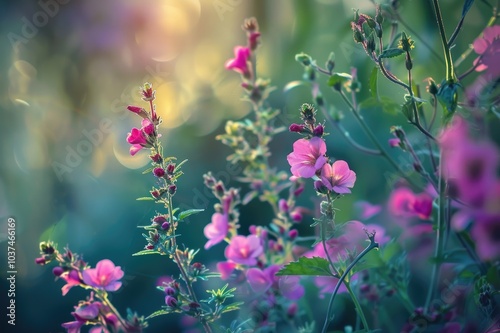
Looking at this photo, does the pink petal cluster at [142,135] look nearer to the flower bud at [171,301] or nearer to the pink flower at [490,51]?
the flower bud at [171,301]

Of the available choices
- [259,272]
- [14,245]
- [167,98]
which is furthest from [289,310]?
[167,98]

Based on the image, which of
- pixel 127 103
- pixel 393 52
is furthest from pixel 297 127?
pixel 127 103

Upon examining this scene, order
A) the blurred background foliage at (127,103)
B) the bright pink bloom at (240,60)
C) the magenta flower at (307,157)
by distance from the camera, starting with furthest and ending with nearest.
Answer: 1. the blurred background foliage at (127,103)
2. the bright pink bloom at (240,60)
3. the magenta flower at (307,157)

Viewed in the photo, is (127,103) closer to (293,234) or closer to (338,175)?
(293,234)

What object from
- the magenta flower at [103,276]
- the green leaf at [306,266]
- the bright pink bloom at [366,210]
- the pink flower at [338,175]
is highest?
the pink flower at [338,175]

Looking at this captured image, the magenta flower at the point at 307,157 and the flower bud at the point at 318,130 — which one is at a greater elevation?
the flower bud at the point at 318,130

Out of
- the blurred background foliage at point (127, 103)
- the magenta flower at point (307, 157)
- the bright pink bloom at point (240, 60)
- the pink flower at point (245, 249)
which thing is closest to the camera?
the magenta flower at point (307, 157)

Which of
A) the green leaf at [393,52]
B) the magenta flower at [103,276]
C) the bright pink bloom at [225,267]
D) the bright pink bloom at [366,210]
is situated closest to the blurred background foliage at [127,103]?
the bright pink bloom at [366,210]
